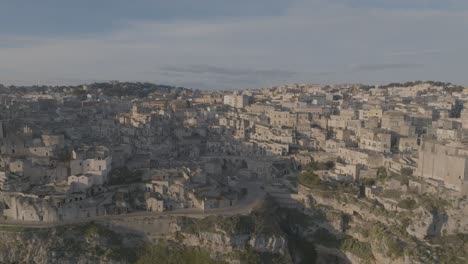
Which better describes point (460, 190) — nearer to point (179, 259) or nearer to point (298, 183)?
point (298, 183)

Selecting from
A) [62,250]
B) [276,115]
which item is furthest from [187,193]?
[276,115]

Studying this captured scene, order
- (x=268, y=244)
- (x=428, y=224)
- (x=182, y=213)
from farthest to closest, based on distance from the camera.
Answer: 1. (x=182, y=213)
2. (x=268, y=244)
3. (x=428, y=224)

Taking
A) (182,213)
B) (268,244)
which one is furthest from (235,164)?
(268,244)

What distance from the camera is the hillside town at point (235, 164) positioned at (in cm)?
3184

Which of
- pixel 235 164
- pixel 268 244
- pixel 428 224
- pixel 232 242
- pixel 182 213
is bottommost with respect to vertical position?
pixel 268 244

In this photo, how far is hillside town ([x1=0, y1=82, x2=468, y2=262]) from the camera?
3184 cm

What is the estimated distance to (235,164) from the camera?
45.0 meters

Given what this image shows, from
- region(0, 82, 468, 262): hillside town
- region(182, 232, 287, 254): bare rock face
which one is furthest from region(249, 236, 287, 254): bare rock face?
region(0, 82, 468, 262): hillside town

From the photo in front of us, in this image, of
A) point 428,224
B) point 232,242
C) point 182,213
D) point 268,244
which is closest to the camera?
point 428,224

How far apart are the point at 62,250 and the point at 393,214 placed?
21777 mm

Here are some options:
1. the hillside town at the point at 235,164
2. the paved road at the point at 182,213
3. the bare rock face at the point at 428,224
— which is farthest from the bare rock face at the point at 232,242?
the bare rock face at the point at 428,224

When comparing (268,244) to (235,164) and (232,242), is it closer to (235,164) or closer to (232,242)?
(232,242)

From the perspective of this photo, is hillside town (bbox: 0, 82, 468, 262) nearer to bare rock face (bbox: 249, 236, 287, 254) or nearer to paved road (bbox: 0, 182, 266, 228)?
paved road (bbox: 0, 182, 266, 228)

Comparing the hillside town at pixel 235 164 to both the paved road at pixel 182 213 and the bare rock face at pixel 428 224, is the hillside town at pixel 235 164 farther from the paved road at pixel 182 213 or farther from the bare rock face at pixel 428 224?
the paved road at pixel 182 213
